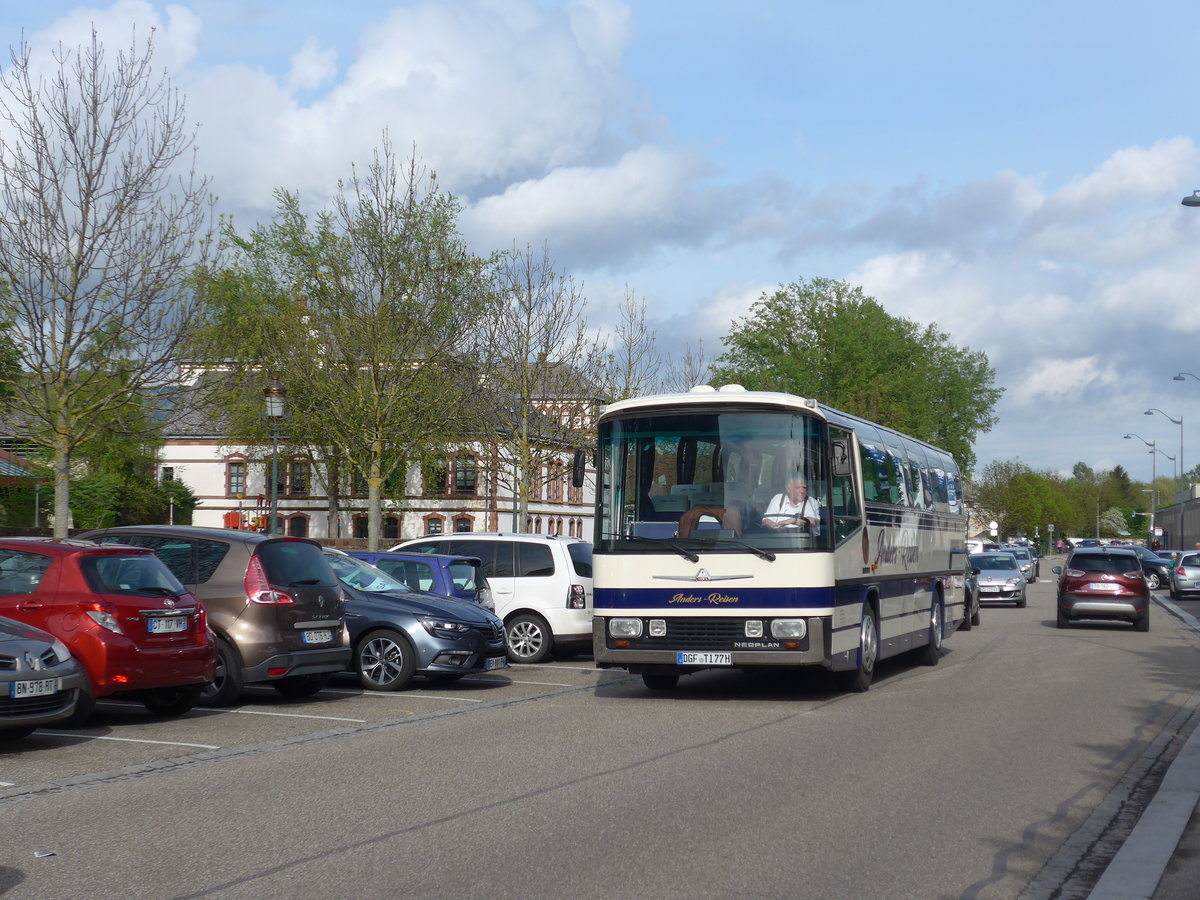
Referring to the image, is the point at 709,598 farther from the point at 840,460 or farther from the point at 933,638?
the point at 933,638

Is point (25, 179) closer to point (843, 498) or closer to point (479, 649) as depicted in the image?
point (479, 649)

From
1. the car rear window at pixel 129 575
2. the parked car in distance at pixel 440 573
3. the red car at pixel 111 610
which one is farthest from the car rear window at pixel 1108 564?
the car rear window at pixel 129 575

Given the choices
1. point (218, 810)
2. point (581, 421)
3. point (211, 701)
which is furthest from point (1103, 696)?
point (581, 421)

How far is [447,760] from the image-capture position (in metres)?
10.5

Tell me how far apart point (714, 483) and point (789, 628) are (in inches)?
66.4

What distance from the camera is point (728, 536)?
14.6 metres

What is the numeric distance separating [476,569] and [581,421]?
1009 inches

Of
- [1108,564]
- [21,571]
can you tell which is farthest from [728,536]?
[1108,564]

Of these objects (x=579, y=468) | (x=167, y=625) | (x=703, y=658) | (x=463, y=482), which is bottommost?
(x=703, y=658)

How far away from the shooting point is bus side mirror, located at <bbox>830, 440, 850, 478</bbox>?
1477cm

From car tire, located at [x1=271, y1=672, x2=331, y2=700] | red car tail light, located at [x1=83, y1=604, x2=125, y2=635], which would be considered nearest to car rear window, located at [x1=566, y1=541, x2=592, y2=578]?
car tire, located at [x1=271, y1=672, x2=331, y2=700]

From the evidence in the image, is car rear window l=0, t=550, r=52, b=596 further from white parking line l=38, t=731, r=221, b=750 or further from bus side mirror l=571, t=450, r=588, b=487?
bus side mirror l=571, t=450, r=588, b=487

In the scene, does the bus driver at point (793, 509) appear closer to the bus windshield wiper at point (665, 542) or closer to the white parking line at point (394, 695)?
the bus windshield wiper at point (665, 542)

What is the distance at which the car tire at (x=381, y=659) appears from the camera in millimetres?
15891
